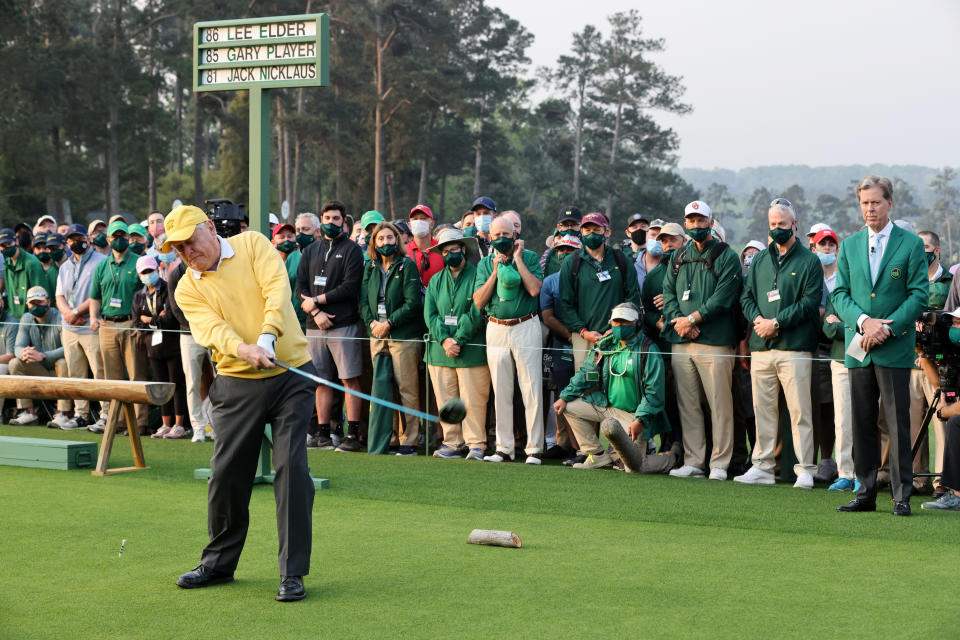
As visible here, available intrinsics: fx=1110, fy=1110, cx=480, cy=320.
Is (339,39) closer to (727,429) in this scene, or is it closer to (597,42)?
(597,42)

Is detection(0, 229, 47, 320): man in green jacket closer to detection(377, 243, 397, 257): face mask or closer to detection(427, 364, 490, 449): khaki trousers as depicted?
detection(377, 243, 397, 257): face mask

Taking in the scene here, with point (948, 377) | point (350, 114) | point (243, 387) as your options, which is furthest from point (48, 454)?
point (350, 114)

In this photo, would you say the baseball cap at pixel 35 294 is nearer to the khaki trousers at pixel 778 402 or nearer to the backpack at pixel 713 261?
the backpack at pixel 713 261

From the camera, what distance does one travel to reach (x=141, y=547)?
6.81m

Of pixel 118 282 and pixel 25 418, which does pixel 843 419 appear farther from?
pixel 25 418

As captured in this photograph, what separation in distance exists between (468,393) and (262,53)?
3929 mm

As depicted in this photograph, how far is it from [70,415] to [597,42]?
173ft

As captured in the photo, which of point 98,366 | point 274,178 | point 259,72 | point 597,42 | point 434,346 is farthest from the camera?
point 597,42

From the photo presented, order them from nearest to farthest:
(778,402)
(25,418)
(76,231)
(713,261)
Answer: (778,402) → (713,261) → (76,231) → (25,418)

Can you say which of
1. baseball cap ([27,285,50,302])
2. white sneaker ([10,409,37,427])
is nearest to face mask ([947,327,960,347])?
baseball cap ([27,285,50,302])

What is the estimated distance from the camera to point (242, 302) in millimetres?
5805

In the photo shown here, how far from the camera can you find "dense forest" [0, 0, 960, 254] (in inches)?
1747

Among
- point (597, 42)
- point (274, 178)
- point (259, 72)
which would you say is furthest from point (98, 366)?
point (597, 42)

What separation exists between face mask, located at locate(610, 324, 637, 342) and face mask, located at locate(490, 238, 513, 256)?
1.28m
